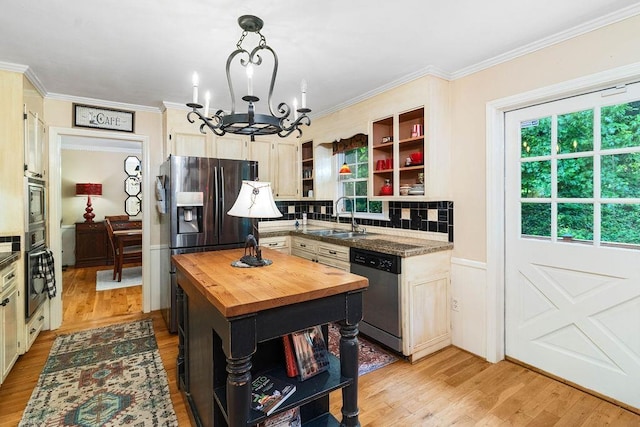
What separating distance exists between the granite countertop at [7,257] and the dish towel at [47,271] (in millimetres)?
406

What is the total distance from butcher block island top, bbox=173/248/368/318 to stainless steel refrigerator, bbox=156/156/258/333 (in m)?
1.22

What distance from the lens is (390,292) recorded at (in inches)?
104

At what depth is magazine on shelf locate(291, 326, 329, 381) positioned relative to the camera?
157 cm

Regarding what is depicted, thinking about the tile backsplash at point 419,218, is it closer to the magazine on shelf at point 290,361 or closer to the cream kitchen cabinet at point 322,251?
the cream kitchen cabinet at point 322,251

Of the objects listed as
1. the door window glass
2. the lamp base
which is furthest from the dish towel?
the door window glass

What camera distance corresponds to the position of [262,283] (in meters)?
1.53

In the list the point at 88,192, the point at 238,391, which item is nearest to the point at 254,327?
the point at 238,391

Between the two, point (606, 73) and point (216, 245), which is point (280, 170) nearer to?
point (216, 245)

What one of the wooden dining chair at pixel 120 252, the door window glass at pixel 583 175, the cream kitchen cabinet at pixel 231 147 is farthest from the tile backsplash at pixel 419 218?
the wooden dining chair at pixel 120 252

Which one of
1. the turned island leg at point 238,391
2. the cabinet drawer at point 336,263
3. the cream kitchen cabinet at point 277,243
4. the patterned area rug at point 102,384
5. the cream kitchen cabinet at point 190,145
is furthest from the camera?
the cream kitchen cabinet at point 277,243

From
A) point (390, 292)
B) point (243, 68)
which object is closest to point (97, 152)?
point (243, 68)

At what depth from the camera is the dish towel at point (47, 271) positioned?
2980 millimetres

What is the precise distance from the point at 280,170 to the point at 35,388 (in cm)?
318

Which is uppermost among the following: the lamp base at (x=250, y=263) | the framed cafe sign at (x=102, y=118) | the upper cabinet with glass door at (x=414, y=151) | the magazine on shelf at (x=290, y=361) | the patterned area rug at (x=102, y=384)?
the framed cafe sign at (x=102, y=118)
